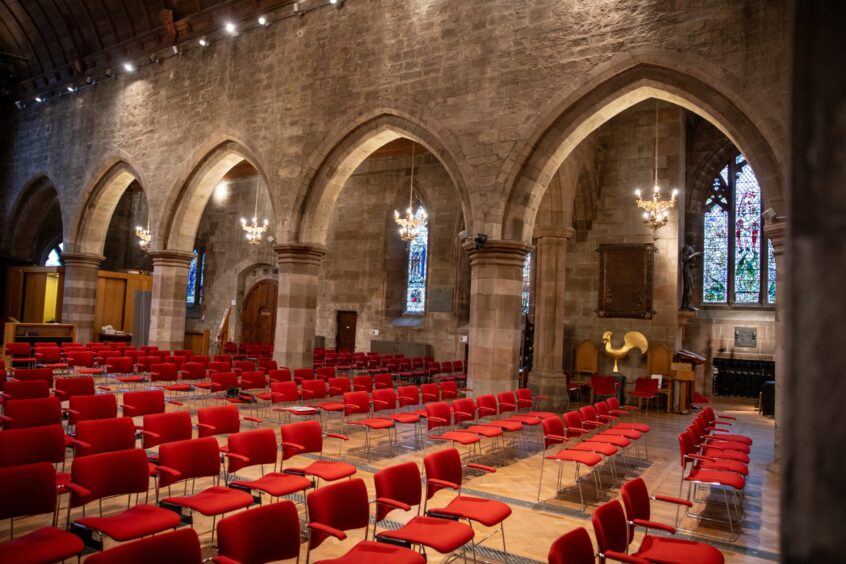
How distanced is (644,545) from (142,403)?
554 centimetres

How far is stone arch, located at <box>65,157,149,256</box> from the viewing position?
56.6 feet

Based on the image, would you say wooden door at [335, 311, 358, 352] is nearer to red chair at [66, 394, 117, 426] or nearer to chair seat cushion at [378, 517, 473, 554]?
red chair at [66, 394, 117, 426]

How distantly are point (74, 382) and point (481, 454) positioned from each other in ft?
17.2

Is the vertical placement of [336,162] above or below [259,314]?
above

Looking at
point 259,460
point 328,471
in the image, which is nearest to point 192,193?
point 259,460

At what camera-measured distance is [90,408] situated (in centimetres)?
619

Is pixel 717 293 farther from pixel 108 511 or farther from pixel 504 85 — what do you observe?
pixel 108 511

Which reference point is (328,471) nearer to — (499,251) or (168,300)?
(499,251)

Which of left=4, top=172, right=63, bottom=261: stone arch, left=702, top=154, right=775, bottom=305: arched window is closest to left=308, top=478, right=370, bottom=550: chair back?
left=702, top=154, right=775, bottom=305: arched window

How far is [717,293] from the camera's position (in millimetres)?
16875

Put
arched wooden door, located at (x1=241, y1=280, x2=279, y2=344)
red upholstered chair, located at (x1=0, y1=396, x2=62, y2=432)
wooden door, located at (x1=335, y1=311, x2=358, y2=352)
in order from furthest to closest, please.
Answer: arched wooden door, located at (x1=241, y1=280, x2=279, y2=344) < wooden door, located at (x1=335, y1=311, x2=358, y2=352) < red upholstered chair, located at (x1=0, y1=396, x2=62, y2=432)

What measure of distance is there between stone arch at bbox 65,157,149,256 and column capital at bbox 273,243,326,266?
22.7 feet

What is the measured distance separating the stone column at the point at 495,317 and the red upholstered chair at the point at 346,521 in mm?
6489

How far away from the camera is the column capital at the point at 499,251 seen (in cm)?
1020
